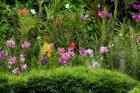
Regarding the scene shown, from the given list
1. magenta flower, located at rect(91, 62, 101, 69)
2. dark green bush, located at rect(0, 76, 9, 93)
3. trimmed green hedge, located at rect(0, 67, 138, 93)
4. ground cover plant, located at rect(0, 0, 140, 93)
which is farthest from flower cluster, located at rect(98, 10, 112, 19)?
dark green bush, located at rect(0, 76, 9, 93)

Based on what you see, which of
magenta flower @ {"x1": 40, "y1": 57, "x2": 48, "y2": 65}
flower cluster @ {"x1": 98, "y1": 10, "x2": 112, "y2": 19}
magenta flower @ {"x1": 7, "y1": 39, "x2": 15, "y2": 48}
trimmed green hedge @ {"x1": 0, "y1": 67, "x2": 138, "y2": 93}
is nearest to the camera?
trimmed green hedge @ {"x1": 0, "y1": 67, "x2": 138, "y2": 93}

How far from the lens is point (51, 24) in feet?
27.5

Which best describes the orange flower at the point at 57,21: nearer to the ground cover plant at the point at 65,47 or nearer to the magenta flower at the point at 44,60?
the ground cover plant at the point at 65,47

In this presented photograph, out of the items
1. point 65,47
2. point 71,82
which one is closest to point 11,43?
point 65,47

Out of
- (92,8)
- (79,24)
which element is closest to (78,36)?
(79,24)

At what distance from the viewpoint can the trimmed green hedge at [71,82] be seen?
6.04m

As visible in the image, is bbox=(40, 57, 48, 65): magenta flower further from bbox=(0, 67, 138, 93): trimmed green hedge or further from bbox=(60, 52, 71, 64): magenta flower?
bbox=(0, 67, 138, 93): trimmed green hedge

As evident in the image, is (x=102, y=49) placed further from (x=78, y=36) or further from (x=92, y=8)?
(x=92, y=8)

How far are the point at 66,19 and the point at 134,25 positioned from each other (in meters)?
1.39

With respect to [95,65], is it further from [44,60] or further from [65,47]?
[65,47]

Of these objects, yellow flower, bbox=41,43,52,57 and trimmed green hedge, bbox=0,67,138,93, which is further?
yellow flower, bbox=41,43,52,57

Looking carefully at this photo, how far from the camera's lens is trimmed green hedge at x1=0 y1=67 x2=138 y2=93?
6043mm

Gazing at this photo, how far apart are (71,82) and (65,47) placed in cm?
204

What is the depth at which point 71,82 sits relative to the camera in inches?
239
